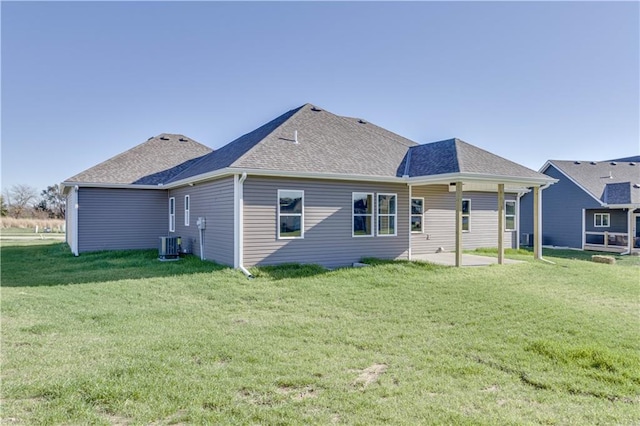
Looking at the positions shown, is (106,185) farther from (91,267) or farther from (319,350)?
(319,350)

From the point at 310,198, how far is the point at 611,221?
800 inches

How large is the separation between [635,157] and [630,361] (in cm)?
3307

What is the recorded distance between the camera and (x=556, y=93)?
15.5 metres

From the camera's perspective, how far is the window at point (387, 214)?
12.9 meters

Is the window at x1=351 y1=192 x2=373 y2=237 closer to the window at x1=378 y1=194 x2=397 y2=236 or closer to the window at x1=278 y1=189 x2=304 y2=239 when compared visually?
the window at x1=378 y1=194 x2=397 y2=236

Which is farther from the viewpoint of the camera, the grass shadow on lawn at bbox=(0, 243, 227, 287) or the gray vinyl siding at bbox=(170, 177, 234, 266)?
the gray vinyl siding at bbox=(170, 177, 234, 266)

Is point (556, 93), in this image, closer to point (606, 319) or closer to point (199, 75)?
point (606, 319)

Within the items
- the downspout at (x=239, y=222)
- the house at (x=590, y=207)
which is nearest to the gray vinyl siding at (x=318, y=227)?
the downspout at (x=239, y=222)

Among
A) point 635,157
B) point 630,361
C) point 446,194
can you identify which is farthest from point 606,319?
point 635,157

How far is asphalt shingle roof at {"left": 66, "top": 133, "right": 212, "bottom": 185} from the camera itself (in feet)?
52.0

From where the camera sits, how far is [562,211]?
940 inches

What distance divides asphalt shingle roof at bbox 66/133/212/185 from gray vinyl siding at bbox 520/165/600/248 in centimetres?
A: 2089

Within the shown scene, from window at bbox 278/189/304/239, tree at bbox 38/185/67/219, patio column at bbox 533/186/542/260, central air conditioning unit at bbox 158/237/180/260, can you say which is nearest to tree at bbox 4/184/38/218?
tree at bbox 38/185/67/219

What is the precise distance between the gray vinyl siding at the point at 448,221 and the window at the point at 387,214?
1977 millimetres
